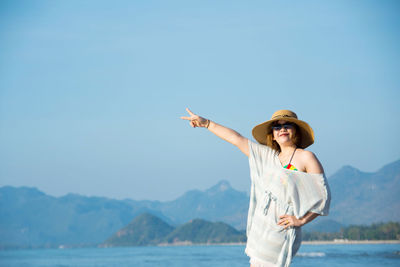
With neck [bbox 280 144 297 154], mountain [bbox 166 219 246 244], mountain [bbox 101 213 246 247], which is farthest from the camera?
mountain [bbox 101 213 246 247]

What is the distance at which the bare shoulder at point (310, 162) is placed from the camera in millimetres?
3012

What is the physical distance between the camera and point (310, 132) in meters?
3.24

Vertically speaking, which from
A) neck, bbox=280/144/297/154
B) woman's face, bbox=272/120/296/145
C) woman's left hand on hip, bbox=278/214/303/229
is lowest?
woman's left hand on hip, bbox=278/214/303/229

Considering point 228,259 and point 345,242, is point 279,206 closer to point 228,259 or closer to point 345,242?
point 228,259

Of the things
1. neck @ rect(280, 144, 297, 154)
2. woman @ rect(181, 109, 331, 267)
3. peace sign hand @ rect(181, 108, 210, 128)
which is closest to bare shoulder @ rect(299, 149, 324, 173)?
woman @ rect(181, 109, 331, 267)

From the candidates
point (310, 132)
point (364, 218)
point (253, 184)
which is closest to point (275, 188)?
point (253, 184)

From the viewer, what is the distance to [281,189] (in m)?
3.01

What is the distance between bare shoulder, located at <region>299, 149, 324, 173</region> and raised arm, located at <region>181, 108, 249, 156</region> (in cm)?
33

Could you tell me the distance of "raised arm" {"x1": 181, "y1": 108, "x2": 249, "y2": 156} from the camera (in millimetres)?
3250

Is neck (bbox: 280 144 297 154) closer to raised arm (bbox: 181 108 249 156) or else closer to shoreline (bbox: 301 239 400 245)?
raised arm (bbox: 181 108 249 156)

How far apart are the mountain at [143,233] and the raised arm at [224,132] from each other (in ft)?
581

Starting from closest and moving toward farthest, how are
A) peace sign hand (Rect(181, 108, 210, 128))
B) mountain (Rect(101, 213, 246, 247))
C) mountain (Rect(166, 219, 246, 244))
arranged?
1. peace sign hand (Rect(181, 108, 210, 128))
2. mountain (Rect(166, 219, 246, 244))
3. mountain (Rect(101, 213, 246, 247))

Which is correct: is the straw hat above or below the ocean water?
above

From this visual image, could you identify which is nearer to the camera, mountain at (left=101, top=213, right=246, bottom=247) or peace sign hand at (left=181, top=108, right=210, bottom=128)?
peace sign hand at (left=181, top=108, right=210, bottom=128)
